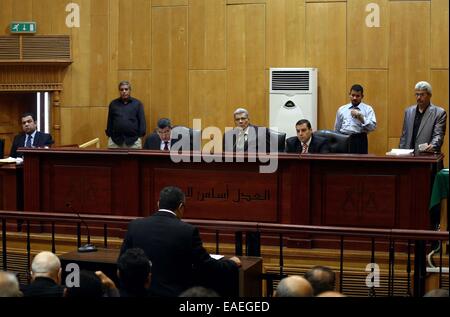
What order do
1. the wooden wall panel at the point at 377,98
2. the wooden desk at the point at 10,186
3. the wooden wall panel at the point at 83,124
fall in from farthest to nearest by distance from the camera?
the wooden wall panel at the point at 83,124
the wooden wall panel at the point at 377,98
the wooden desk at the point at 10,186

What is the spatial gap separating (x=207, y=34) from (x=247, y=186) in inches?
145

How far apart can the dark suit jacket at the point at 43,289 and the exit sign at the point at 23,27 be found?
7.03m

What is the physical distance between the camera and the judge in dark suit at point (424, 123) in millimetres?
7674

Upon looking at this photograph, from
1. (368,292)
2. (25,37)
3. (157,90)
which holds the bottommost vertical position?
(368,292)

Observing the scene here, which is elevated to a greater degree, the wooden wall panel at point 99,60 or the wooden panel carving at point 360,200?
the wooden wall panel at point 99,60

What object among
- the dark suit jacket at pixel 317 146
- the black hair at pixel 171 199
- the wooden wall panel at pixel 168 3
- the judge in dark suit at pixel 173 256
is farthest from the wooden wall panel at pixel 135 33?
the judge in dark suit at pixel 173 256

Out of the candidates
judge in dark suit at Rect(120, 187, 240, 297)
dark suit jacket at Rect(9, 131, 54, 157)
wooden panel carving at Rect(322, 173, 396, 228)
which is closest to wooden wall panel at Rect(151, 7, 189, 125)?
dark suit jacket at Rect(9, 131, 54, 157)

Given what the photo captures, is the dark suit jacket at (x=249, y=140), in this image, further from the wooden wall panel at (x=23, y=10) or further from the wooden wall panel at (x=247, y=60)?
the wooden wall panel at (x=23, y=10)

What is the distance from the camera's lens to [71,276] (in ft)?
16.5
